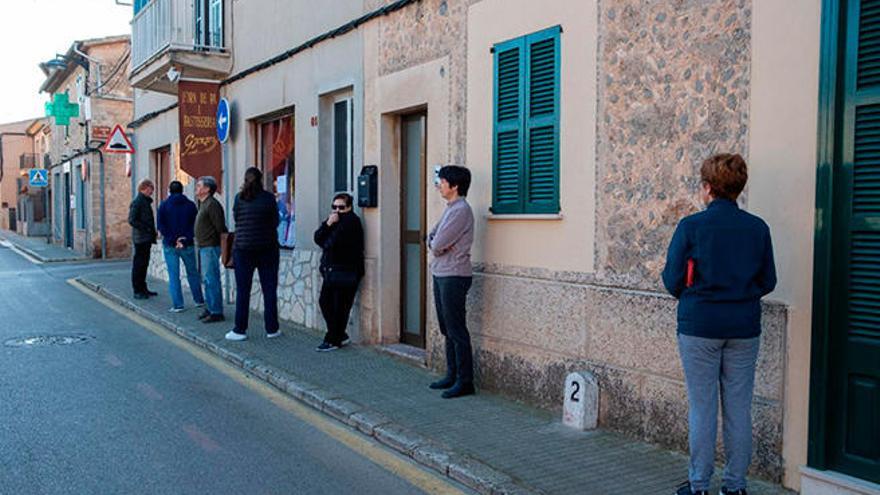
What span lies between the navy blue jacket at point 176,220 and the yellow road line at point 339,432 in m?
2.37

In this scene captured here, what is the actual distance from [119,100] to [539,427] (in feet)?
81.1

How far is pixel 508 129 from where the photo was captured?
650 centimetres

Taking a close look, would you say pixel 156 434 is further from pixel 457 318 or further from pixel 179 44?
pixel 179 44

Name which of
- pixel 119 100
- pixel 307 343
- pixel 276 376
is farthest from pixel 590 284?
pixel 119 100

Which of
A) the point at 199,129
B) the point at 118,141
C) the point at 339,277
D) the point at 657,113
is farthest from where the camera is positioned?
the point at 118,141

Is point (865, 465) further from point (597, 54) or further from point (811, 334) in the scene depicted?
point (597, 54)

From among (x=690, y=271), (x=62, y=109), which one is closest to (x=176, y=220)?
(x=690, y=271)

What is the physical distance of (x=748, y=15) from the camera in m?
4.56

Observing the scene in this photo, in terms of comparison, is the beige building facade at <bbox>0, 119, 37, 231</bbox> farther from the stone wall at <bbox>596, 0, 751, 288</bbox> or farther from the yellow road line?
the stone wall at <bbox>596, 0, 751, 288</bbox>

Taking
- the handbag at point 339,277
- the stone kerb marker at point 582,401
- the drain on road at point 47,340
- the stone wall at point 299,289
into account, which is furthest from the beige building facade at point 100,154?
the stone kerb marker at point 582,401

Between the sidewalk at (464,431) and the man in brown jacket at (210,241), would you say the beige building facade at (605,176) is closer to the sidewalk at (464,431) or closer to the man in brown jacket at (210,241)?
the sidewalk at (464,431)

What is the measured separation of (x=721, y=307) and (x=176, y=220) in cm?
942

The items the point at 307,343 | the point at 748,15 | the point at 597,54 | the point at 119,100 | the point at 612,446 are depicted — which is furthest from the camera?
the point at 119,100

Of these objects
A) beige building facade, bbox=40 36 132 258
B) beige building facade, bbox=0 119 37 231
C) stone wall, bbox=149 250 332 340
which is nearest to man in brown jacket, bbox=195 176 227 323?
stone wall, bbox=149 250 332 340
